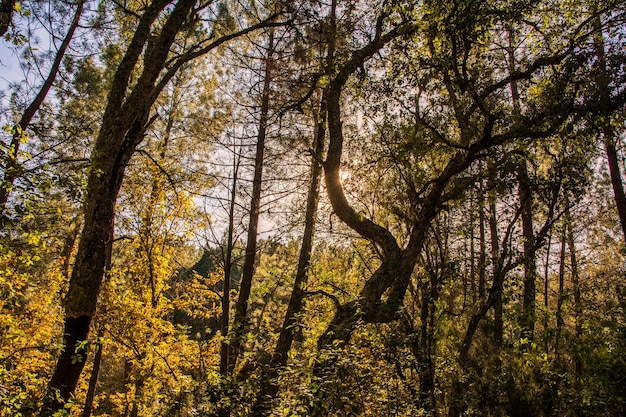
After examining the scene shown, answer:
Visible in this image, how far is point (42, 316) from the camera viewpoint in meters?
9.48

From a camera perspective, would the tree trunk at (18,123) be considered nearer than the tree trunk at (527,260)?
Yes

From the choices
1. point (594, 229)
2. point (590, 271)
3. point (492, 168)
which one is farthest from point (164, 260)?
point (590, 271)

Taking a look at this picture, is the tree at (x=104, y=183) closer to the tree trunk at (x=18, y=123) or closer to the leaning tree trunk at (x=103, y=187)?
the leaning tree trunk at (x=103, y=187)

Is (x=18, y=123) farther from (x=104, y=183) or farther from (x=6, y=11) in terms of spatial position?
(x=104, y=183)

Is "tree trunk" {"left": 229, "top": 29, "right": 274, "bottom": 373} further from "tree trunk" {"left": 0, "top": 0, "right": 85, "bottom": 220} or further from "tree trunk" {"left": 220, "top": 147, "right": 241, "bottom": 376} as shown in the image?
"tree trunk" {"left": 0, "top": 0, "right": 85, "bottom": 220}

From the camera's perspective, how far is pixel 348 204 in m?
5.89

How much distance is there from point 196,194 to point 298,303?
3.41 meters

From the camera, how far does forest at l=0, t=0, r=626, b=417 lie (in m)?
4.05

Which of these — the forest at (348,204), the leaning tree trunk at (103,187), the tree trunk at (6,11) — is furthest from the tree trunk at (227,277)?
→ the tree trunk at (6,11)

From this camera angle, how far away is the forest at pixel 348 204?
405cm

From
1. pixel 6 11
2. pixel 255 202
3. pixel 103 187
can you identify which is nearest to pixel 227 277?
pixel 255 202

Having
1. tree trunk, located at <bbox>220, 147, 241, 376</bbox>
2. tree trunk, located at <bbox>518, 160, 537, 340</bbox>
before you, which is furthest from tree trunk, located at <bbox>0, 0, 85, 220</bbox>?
tree trunk, located at <bbox>518, 160, 537, 340</bbox>

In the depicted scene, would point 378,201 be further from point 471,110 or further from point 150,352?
point 150,352

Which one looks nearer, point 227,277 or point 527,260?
point 527,260
